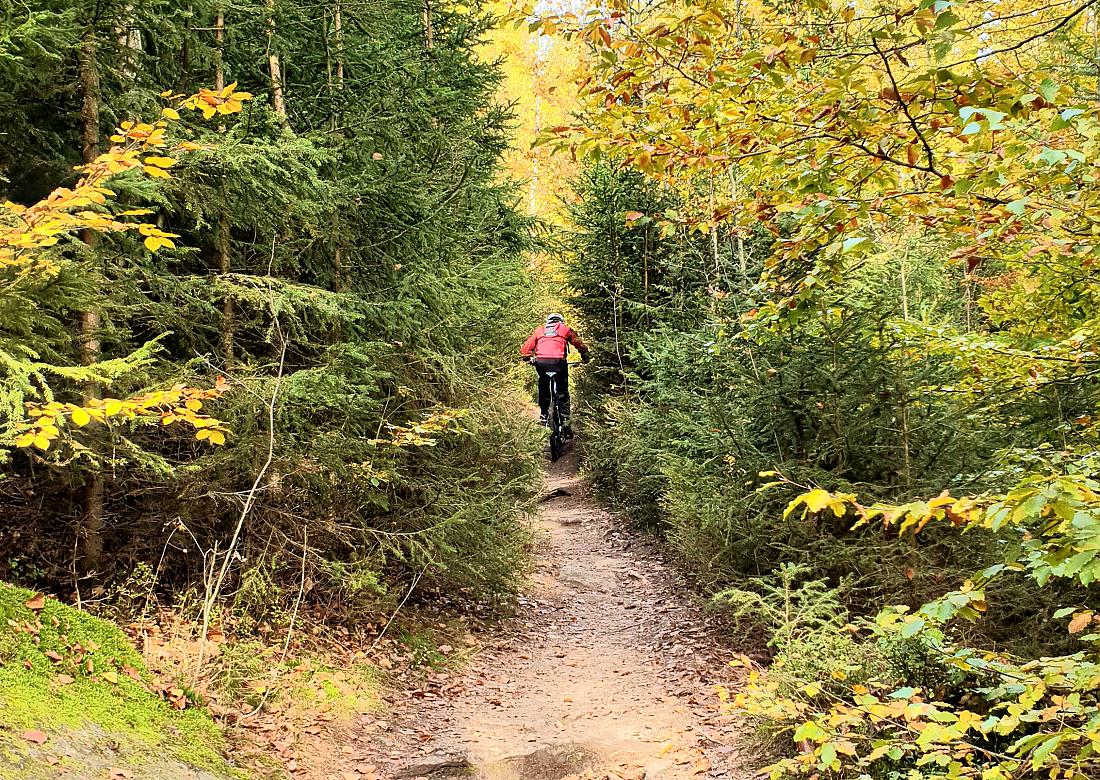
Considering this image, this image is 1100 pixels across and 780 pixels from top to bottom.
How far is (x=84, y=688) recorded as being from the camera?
4.59 m

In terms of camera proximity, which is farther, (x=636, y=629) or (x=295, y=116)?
(x=636, y=629)

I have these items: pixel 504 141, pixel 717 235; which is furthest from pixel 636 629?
pixel 504 141

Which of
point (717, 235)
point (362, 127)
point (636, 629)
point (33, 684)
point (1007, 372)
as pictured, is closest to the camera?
point (33, 684)

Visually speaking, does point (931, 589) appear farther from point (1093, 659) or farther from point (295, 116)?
point (295, 116)

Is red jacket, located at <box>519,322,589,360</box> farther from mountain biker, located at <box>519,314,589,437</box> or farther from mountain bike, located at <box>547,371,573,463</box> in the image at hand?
mountain bike, located at <box>547,371,573,463</box>

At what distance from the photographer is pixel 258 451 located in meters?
6.65

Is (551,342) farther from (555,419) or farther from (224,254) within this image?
(224,254)

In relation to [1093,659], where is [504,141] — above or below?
above

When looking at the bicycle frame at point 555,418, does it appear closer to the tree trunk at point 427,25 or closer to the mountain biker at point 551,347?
the mountain biker at point 551,347

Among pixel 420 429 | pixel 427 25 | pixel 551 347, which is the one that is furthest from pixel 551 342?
pixel 420 429

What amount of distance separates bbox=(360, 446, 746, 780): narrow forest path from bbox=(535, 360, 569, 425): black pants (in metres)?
4.53

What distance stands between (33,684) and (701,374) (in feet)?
25.5

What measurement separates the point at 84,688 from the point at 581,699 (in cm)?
455

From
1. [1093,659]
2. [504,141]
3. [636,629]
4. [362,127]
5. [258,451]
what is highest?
[504,141]
